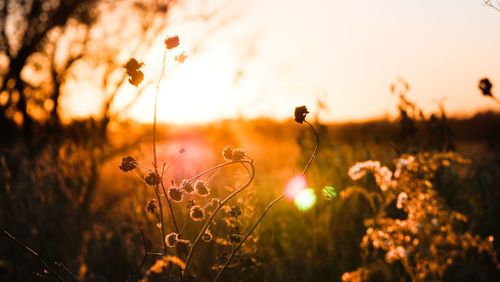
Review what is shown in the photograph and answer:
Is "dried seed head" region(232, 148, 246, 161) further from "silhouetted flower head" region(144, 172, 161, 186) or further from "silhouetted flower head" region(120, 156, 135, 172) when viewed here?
"silhouetted flower head" region(120, 156, 135, 172)

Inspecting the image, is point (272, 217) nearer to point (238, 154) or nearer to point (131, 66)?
point (238, 154)

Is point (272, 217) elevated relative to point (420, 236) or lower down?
elevated

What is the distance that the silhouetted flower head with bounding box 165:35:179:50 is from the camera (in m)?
1.47

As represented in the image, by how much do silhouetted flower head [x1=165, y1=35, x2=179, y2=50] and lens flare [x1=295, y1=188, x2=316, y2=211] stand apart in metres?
2.49

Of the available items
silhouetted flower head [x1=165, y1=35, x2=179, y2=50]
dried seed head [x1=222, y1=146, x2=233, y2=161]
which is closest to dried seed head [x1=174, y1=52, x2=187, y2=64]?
silhouetted flower head [x1=165, y1=35, x2=179, y2=50]

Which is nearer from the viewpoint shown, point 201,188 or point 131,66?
point 131,66

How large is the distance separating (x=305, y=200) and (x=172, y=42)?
2.60m

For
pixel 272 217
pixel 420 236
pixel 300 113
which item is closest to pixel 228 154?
pixel 300 113

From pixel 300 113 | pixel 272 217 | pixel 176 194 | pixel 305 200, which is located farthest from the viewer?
pixel 305 200

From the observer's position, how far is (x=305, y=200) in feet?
12.2

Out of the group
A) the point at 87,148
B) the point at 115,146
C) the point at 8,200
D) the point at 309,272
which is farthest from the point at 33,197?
the point at 115,146

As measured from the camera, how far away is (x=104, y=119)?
9.24m

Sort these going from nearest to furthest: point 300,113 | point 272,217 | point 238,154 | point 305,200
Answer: point 300,113
point 238,154
point 272,217
point 305,200

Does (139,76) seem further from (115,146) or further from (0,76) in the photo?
(0,76)
